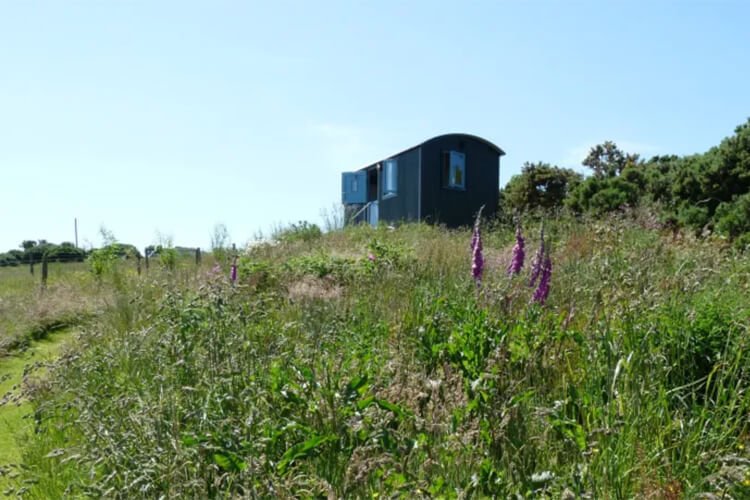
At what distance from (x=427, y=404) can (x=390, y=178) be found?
51.4 ft

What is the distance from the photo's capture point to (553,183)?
2525 cm

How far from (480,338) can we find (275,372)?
104 centimetres

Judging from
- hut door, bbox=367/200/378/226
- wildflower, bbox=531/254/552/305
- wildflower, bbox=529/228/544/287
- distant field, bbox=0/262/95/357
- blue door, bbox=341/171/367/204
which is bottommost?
distant field, bbox=0/262/95/357

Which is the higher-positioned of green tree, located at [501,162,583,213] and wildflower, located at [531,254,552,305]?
green tree, located at [501,162,583,213]

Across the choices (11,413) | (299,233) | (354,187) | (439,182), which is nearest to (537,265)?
(11,413)

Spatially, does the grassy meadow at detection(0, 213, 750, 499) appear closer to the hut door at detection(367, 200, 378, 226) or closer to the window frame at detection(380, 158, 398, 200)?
the window frame at detection(380, 158, 398, 200)

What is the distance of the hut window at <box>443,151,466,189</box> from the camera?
55.1 ft

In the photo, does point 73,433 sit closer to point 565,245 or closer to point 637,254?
point 637,254

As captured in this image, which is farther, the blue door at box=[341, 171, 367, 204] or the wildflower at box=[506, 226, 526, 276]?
the blue door at box=[341, 171, 367, 204]

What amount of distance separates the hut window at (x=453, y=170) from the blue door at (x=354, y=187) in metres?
3.87

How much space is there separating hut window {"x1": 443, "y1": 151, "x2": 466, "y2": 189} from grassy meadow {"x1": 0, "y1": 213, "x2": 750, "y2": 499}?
12.4m

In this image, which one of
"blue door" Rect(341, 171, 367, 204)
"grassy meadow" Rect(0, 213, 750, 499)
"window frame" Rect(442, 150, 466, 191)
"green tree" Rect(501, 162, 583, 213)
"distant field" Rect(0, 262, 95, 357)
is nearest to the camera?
"grassy meadow" Rect(0, 213, 750, 499)

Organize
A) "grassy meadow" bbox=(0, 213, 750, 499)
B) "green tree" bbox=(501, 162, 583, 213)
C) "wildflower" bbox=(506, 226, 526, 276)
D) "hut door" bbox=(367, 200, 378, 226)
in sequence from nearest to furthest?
1. "grassy meadow" bbox=(0, 213, 750, 499)
2. "wildflower" bbox=(506, 226, 526, 276)
3. "hut door" bbox=(367, 200, 378, 226)
4. "green tree" bbox=(501, 162, 583, 213)

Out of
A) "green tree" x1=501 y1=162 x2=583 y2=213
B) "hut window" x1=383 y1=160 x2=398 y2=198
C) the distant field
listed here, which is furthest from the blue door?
the distant field
